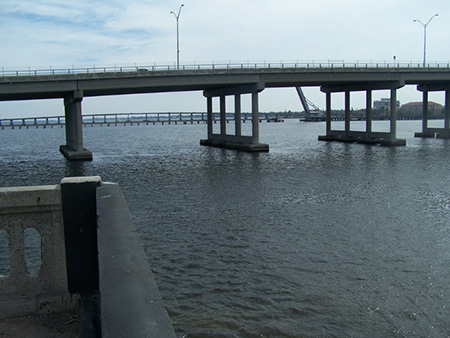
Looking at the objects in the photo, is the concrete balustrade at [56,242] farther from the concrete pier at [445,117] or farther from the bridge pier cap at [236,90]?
the concrete pier at [445,117]

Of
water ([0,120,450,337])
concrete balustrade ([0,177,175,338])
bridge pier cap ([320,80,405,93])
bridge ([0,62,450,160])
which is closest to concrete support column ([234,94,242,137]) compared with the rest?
bridge ([0,62,450,160])

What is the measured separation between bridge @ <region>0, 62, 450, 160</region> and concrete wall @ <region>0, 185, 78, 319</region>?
45.4 meters

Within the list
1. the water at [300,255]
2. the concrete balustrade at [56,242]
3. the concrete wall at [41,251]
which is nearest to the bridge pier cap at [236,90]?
the water at [300,255]

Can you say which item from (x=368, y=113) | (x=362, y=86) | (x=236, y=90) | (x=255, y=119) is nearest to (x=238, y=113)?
(x=236, y=90)

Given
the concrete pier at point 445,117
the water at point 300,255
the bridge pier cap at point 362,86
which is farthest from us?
the concrete pier at point 445,117

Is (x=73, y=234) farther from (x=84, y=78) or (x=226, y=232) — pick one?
(x=84, y=78)

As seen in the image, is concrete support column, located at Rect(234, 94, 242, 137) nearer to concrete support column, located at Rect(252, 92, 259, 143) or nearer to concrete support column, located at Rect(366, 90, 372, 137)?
concrete support column, located at Rect(252, 92, 259, 143)

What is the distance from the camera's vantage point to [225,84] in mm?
58719

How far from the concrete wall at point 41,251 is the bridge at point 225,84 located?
45.4m

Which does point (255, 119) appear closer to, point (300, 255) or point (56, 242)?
point (300, 255)

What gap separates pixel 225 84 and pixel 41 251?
54.0m

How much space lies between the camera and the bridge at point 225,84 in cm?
4956

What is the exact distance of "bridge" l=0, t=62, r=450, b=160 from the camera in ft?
163

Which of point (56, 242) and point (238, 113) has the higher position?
point (238, 113)
